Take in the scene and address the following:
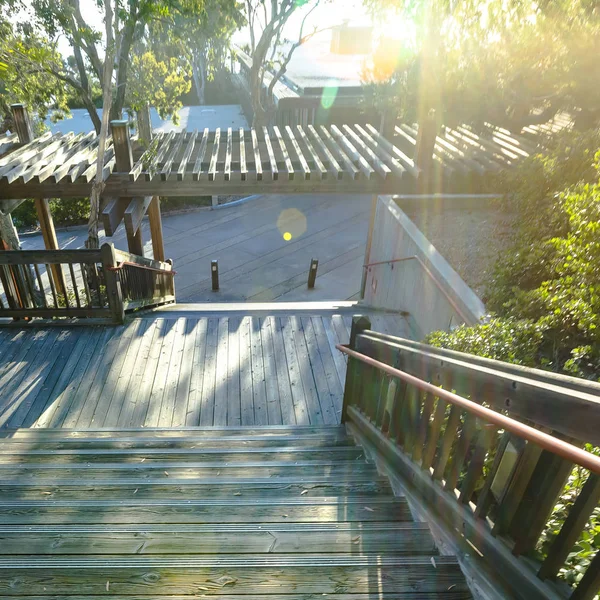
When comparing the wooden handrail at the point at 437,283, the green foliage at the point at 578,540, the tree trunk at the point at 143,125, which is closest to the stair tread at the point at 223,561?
the green foliage at the point at 578,540

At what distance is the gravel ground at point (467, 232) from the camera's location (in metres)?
5.98

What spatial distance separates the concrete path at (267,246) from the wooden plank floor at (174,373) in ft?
15.7

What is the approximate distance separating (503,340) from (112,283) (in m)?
4.37

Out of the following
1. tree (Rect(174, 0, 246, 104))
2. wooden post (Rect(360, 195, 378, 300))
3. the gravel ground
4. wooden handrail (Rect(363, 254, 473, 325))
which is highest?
tree (Rect(174, 0, 246, 104))

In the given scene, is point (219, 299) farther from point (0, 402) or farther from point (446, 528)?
point (446, 528)

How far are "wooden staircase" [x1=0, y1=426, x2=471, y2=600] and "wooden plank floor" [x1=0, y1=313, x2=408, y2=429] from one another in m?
0.98

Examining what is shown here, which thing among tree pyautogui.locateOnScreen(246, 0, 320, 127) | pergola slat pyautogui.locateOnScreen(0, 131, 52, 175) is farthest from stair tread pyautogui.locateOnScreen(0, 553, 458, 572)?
tree pyautogui.locateOnScreen(246, 0, 320, 127)

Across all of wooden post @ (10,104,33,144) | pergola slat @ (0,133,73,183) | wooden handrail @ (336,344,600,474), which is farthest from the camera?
wooden post @ (10,104,33,144)

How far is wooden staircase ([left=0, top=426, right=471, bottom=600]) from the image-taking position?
5.55ft

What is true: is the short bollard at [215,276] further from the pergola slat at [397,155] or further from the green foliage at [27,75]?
the green foliage at [27,75]

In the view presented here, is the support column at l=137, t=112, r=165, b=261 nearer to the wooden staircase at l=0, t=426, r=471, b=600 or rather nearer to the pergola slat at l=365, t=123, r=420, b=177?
the pergola slat at l=365, t=123, r=420, b=177

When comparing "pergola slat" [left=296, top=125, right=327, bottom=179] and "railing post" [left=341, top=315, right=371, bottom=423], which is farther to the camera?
"pergola slat" [left=296, top=125, right=327, bottom=179]

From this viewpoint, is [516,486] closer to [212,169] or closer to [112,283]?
[112,283]

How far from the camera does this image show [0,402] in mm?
4453
